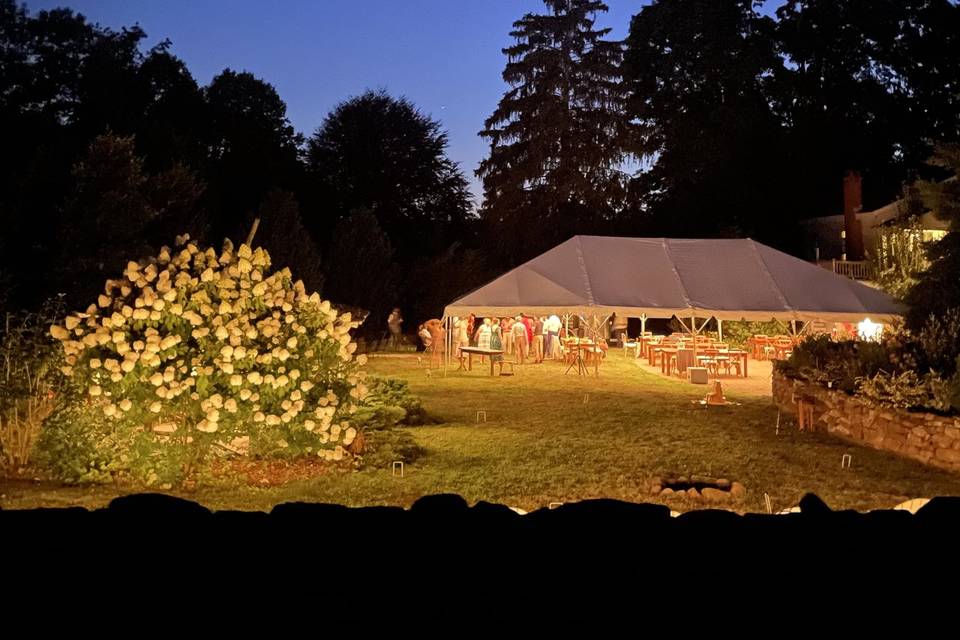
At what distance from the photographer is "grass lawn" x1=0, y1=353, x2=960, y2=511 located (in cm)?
709

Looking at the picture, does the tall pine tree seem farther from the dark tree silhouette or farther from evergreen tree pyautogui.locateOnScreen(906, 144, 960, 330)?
evergreen tree pyautogui.locateOnScreen(906, 144, 960, 330)

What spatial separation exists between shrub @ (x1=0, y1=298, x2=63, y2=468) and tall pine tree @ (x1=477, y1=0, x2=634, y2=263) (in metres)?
33.4

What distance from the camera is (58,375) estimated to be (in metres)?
7.98

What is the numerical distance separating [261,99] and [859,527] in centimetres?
4977

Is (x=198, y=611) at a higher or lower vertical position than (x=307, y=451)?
higher

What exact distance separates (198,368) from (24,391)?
6.12 ft

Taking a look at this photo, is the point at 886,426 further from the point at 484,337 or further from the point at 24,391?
the point at 484,337

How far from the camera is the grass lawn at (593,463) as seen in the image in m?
7.09

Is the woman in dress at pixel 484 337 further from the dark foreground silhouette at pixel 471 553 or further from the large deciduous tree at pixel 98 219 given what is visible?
the dark foreground silhouette at pixel 471 553

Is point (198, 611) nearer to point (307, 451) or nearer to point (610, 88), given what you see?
point (307, 451)

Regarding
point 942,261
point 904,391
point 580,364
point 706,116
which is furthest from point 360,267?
point 706,116

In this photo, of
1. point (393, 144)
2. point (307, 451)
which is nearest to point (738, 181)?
point (393, 144)

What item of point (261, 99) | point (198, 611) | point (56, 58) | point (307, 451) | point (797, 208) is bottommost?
point (307, 451)

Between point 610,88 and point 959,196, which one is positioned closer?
point 959,196
